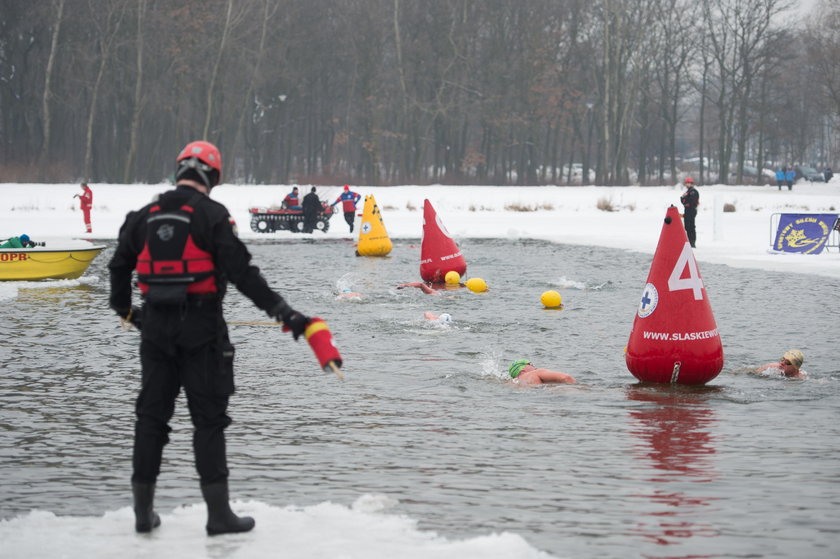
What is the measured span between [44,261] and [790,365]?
1346cm

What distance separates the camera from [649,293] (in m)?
9.95

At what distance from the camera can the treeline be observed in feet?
211

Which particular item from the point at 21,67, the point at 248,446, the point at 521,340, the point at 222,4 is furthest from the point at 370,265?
the point at 21,67


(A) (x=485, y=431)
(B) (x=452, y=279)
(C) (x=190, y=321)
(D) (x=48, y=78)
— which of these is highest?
(D) (x=48, y=78)

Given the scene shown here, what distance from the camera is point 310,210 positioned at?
35.8 meters

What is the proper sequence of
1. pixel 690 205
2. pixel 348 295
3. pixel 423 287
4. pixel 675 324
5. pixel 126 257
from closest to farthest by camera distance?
pixel 126 257 < pixel 675 324 < pixel 348 295 < pixel 423 287 < pixel 690 205

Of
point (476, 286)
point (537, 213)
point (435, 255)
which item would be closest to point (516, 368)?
point (476, 286)

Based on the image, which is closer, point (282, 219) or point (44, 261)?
point (44, 261)

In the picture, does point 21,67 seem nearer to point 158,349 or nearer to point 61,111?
point 61,111

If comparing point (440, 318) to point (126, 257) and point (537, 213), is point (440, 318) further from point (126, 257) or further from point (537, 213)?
point (537, 213)

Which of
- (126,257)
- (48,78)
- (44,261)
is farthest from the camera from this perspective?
(48,78)

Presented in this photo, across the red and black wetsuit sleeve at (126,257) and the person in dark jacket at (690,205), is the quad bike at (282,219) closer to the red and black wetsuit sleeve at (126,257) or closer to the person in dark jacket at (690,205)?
the person in dark jacket at (690,205)

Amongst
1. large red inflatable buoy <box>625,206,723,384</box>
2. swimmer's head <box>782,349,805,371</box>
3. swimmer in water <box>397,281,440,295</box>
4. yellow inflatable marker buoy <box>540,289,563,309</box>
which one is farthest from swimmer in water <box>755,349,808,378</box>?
swimmer in water <box>397,281,440,295</box>

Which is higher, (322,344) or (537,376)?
(322,344)
